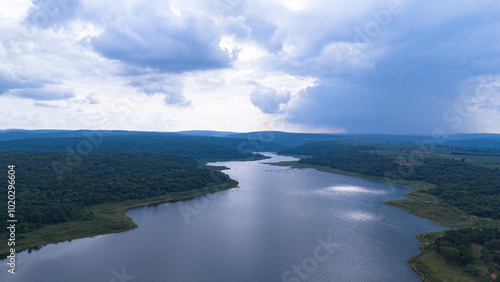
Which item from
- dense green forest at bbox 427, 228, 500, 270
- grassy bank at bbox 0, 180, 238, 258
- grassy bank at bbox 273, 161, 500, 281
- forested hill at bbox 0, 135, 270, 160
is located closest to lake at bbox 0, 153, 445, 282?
grassy bank at bbox 273, 161, 500, 281

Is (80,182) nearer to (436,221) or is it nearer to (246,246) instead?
(246,246)

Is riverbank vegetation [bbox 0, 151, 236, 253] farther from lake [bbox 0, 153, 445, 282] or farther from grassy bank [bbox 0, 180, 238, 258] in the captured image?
lake [bbox 0, 153, 445, 282]

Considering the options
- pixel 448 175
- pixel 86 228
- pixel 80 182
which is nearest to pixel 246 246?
pixel 86 228

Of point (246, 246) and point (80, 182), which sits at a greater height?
point (80, 182)

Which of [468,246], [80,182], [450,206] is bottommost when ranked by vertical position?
[450,206]

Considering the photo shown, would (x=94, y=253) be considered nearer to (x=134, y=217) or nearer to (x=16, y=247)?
(x=16, y=247)
